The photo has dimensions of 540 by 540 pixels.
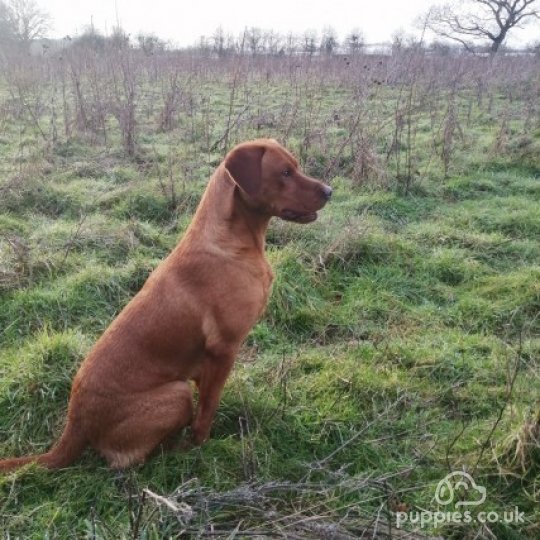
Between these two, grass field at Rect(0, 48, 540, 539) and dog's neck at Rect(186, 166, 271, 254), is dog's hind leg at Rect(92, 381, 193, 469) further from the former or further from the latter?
dog's neck at Rect(186, 166, 271, 254)

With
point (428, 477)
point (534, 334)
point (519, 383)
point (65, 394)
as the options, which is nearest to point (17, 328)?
point (65, 394)

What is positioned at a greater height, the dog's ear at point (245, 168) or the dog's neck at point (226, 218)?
the dog's ear at point (245, 168)

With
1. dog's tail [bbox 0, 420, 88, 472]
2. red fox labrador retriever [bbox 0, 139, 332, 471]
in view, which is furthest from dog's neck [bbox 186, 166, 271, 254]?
dog's tail [bbox 0, 420, 88, 472]

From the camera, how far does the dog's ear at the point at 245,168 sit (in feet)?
9.14

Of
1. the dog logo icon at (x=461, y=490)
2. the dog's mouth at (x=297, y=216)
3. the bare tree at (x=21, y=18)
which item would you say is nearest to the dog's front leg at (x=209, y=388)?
the dog's mouth at (x=297, y=216)

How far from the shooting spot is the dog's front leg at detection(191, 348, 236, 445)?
2.70 meters

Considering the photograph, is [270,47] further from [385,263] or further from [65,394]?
[65,394]

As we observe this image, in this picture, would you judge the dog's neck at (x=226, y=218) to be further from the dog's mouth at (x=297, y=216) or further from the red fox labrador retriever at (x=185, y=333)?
the dog's mouth at (x=297, y=216)

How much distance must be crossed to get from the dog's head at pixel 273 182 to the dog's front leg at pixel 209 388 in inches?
33.5

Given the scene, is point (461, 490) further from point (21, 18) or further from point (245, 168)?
point (21, 18)

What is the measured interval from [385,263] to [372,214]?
1319 millimetres

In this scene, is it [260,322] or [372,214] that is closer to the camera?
[260,322]

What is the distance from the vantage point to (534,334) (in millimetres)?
3955

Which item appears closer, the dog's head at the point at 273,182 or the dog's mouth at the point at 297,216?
the dog's head at the point at 273,182
